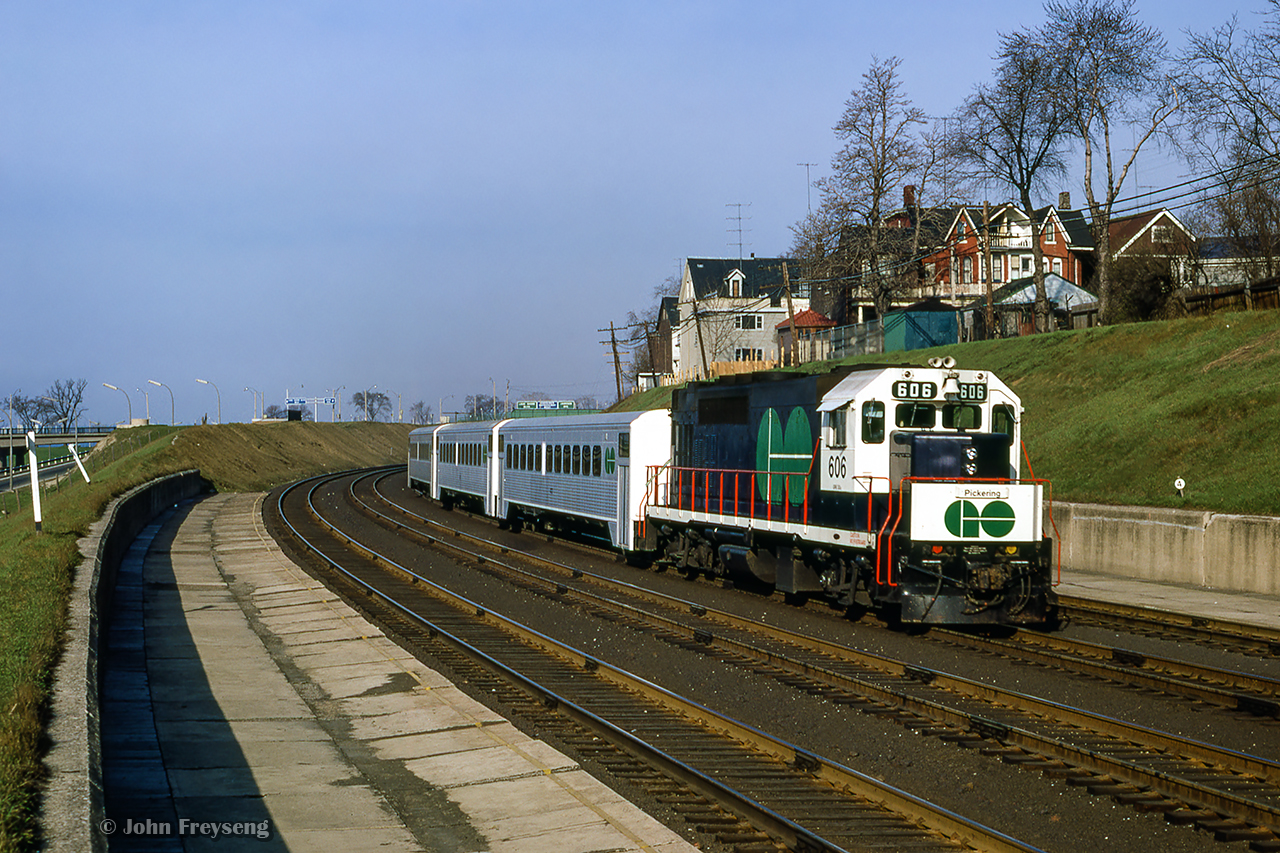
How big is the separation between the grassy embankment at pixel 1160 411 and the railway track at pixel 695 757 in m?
13.4

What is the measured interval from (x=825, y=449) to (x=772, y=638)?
3004 millimetres

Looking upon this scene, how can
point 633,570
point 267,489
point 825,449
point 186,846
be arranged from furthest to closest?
point 267,489 → point 633,570 → point 825,449 → point 186,846

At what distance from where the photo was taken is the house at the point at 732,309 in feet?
292

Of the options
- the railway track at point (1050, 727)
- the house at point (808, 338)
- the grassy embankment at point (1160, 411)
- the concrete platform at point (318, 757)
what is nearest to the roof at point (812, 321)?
the house at point (808, 338)

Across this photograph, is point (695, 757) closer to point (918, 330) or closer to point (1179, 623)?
point (1179, 623)

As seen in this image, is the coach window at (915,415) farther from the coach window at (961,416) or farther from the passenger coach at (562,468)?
the passenger coach at (562,468)

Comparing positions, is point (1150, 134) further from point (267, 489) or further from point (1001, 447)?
point (267, 489)

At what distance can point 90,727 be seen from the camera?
346 inches

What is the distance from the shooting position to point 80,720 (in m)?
8.80

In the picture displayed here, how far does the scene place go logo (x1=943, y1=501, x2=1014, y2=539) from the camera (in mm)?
14672

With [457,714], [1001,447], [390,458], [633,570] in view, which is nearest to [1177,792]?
[457,714]

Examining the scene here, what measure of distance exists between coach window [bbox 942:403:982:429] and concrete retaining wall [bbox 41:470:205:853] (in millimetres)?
11336

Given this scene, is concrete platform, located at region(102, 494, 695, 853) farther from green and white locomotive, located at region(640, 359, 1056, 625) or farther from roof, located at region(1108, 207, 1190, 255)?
roof, located at region(1108, 207, 1190, 255)

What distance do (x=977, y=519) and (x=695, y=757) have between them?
22.0 feet
